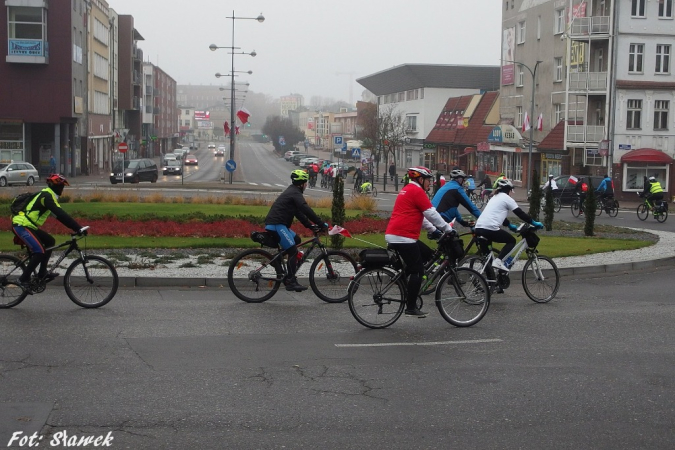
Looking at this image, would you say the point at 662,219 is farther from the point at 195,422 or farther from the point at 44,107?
the point at 44,107

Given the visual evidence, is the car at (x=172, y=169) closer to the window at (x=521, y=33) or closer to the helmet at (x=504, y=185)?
the window at (x=521, y=33)

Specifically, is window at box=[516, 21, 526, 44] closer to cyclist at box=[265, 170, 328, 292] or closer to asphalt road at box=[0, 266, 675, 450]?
asphalt road at box=[0, 266, 675, 450]

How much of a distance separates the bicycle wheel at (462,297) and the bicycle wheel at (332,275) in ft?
7.02

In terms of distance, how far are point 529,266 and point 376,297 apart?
11.3 feet

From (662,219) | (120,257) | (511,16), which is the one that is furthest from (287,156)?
(120,257)

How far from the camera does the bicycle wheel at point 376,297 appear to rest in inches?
392

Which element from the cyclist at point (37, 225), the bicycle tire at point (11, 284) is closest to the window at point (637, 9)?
the cyclist at point (37, 225)

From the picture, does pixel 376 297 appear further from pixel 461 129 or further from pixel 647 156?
pixel 461 129

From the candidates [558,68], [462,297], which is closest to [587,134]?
[558,68]

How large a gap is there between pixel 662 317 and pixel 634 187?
4075 cm

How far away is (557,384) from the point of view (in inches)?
303

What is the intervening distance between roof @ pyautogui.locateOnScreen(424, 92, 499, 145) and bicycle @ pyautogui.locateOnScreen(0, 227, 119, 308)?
63.4 m

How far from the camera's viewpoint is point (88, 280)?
11.2 m

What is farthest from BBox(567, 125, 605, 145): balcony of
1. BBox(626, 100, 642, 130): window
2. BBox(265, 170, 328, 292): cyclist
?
BBox(265, 170, 328, 292): cyclist
